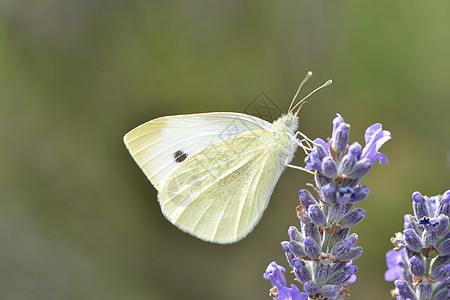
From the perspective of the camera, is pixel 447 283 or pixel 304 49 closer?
pixel 447 283

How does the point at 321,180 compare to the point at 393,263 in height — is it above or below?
above

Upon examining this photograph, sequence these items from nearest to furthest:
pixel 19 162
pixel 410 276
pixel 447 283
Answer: pixel 447 283, pixel 410 276, pixel 19 162

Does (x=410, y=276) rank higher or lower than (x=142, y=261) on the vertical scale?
higher

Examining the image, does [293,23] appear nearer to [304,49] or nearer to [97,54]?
[304,49]

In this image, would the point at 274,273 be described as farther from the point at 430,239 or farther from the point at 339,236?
the point at 430,239

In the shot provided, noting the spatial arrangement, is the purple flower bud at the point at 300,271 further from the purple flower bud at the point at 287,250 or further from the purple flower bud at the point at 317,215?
the purple flower bud at the point at 317,215

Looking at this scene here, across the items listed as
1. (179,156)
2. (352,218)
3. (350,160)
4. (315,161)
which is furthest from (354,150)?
(179,156)

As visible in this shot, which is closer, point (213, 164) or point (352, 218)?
point (352, 218)

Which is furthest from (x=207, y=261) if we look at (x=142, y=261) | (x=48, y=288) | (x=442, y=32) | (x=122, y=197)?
(x=442, y=32)

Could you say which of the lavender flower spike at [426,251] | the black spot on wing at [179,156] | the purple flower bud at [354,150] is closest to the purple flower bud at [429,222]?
the lavender flower spike at [426,251]
